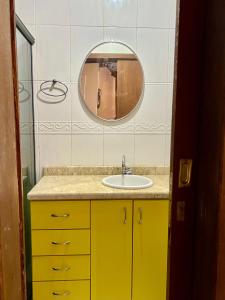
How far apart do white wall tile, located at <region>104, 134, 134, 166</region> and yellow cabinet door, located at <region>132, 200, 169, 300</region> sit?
0.59 meters

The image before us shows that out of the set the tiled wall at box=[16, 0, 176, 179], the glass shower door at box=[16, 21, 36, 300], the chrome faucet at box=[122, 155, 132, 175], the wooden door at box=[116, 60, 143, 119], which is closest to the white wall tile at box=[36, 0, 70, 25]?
the tiled wall at box=[16, 0, 176, 179]

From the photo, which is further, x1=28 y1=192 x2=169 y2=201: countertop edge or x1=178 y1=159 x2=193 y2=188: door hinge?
x1=28 y1=192 x2=169 y2=201: countertop edge

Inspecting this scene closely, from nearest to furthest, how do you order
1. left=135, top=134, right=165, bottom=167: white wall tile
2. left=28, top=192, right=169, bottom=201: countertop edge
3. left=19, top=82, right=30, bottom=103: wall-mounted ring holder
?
left=28, top=192, right=169, bottom=201: countertop edge
left=19, top=82, right=30, bottom=103: wall-mounted ring holder
left=135, top=134, right=165, bottom=167: white wall tile

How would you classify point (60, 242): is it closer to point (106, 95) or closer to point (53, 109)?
point (53, 109)

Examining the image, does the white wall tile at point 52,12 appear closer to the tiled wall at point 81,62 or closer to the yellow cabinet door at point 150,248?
the tiled wall at point 81,62

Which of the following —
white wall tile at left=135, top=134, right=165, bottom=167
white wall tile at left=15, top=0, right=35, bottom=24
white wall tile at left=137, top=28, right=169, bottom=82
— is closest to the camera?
white wall tile at left=15, top=0, right=35, bottom=24

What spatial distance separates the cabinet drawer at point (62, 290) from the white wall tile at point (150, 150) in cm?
101

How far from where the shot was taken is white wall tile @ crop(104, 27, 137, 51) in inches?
84.0

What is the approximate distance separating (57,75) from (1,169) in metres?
1.67

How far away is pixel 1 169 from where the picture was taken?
61 centimetres

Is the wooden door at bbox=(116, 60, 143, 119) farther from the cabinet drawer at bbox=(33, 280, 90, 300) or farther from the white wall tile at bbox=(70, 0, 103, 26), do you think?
the cabinet drawer at bbox=(33, 280, 90, 300)

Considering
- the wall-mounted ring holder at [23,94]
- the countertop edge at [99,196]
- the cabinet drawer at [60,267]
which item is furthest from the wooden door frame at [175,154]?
the wall-mounted ring holder at [23,94]

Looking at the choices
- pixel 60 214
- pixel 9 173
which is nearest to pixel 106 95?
pixel 60 214

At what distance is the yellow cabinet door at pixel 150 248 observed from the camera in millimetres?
1747
